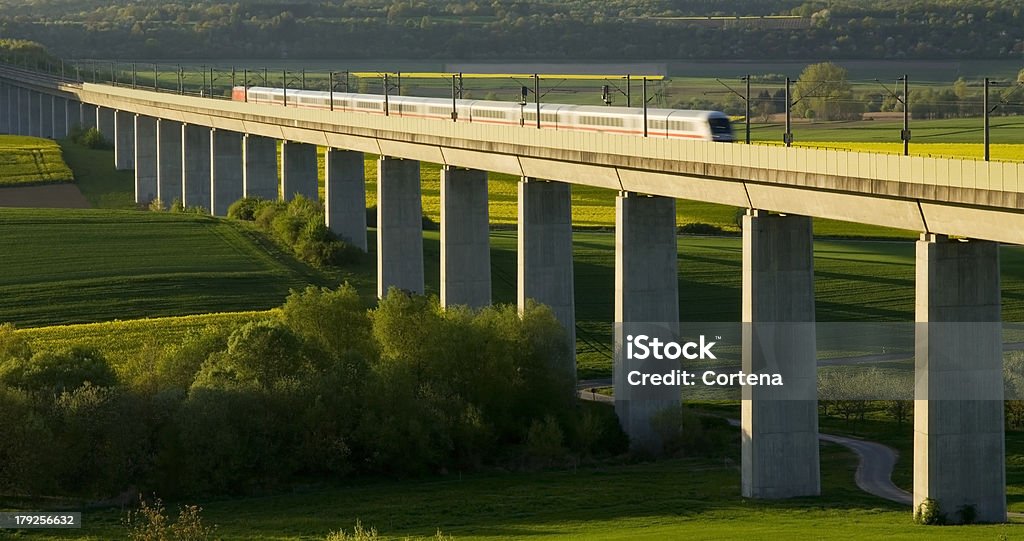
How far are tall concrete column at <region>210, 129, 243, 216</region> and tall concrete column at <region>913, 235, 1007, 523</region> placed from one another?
8153 cm

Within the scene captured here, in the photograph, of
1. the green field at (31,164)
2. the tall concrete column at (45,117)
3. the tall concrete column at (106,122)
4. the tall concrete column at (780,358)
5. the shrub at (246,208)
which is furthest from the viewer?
the tall concrete column at (45,117)

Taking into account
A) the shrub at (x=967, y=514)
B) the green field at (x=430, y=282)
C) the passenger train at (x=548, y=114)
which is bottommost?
the shrub at (x=967, y=514)

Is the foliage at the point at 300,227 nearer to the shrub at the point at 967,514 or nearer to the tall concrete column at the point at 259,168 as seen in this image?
the tall concrete column at the point at 259,168

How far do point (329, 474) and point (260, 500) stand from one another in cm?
362

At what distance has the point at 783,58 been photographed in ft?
492

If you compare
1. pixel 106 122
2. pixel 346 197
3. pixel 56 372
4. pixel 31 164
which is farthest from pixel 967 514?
pixel 106 122

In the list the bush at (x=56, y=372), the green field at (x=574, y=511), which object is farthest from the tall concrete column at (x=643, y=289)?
the bush at (x=56, y=372)

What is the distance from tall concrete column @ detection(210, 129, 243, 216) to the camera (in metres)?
120

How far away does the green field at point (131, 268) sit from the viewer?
267 ft

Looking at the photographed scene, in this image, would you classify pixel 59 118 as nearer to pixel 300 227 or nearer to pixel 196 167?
pixel 196 167

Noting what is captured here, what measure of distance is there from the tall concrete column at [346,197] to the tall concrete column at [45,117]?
10668 centimetres

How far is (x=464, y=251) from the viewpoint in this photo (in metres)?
75.1

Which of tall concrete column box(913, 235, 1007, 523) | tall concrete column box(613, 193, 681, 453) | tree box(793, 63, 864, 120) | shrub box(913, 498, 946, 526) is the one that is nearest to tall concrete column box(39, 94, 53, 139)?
tree box(793, 63, 864, 120)

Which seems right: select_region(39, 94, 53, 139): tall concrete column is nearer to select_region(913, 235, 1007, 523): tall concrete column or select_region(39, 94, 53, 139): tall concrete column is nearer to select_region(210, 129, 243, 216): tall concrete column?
select_region(210, 129, 243, 216): tall concrete column
